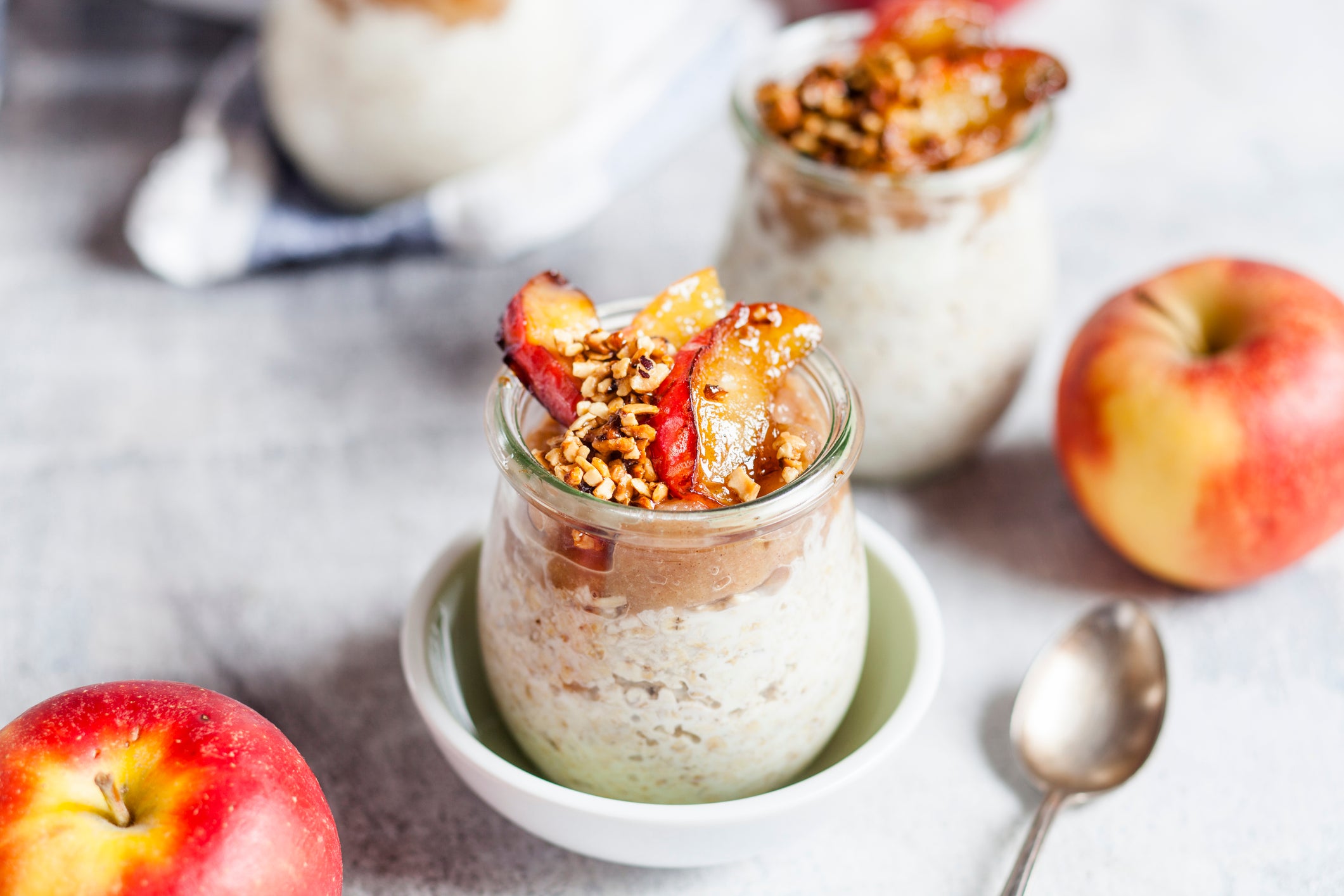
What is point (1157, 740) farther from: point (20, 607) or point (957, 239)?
point (20, 607)

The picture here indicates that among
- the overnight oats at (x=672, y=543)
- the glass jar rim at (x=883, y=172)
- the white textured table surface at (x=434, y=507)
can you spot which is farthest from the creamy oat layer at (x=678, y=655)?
the glass jar rim at (x=883, y=172)

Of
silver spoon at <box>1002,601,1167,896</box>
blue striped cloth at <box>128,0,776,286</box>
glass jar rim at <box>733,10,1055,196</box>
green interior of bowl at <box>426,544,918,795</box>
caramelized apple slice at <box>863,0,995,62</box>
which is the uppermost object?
caramelized apple slice at <box>863,0,995,62</box>

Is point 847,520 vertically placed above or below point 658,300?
below

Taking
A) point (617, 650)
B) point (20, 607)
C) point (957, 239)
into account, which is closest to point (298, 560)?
point (20, 607)

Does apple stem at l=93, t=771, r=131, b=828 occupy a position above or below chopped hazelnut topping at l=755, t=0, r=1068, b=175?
below

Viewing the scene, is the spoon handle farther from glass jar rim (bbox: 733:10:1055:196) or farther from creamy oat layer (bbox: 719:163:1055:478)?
glass jar rim (bbox: 733:10:1055:196)

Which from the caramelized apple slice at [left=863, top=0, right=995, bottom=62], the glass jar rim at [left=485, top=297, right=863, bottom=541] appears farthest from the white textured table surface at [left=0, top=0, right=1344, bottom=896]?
the caramelized apple slice at [left=863, top=0, right=995, bottom=62]
